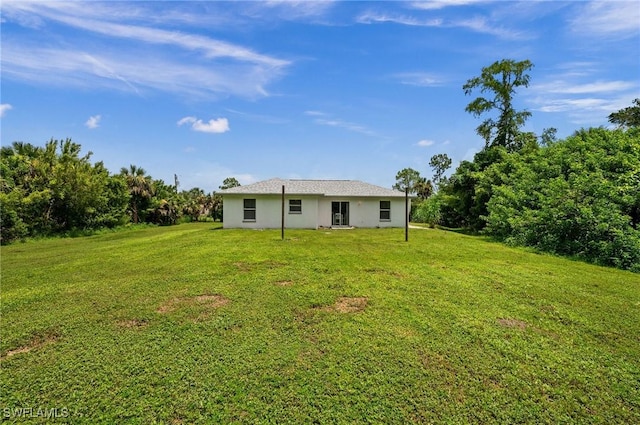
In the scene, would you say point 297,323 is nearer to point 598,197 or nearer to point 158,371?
point 158,371

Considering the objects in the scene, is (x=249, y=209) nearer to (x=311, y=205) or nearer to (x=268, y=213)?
(x=268, y=213)

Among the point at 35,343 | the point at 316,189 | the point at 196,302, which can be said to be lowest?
the point at 35,343

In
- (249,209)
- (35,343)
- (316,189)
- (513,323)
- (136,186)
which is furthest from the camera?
(136,186)

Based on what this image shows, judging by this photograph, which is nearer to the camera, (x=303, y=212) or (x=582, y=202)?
(x=582, y=202)

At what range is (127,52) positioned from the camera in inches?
426

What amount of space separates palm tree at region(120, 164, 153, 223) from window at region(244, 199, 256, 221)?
13.1m

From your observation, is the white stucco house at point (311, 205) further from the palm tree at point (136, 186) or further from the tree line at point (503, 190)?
the palm tree at point (136, 186)

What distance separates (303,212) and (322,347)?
14.6 m

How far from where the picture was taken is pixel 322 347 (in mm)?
3746

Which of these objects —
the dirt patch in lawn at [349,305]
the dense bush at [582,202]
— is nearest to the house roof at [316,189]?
the dense bush at [582,202]

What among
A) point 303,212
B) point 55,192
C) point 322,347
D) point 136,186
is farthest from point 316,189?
point 136,186

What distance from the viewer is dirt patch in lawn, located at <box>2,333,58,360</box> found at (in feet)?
12.1

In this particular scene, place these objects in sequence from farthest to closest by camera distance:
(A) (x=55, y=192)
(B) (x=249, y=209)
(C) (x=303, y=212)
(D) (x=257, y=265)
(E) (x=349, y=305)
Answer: (C) (x=303, y=212) → (B) (x=249, y=209) → (A) (x=55, y=192) → (D) (x=257, y=265) → (E) (x=349, y=305)

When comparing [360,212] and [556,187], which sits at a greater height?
[556,187]
